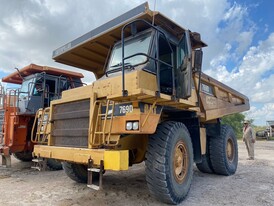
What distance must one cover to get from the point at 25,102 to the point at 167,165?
5957mm

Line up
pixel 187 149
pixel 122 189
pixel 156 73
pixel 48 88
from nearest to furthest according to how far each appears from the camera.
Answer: pixel 156 73, pixel 187 149, pixel 122 189, pixel 48 88

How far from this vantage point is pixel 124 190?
508 centimetres

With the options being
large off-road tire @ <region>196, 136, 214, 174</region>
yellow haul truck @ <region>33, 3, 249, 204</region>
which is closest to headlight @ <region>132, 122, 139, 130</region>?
yellow haul truck @ <region>33, 3, 249, 204</region>

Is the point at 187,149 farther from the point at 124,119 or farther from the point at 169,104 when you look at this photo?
the point at 124,119

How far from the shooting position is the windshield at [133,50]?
4371 millimetres

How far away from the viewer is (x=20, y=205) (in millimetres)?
4258

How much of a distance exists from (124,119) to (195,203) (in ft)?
6.29

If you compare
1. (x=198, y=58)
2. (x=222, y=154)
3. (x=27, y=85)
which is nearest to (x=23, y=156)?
(x=27, y=85)

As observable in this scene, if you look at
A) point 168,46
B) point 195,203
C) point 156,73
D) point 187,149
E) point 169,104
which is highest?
point 168,46

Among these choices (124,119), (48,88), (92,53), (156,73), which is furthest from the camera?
(48,88)

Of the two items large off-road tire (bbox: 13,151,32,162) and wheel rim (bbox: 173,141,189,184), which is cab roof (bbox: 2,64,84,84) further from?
wheel rim (bbox: 173,141,189,184)

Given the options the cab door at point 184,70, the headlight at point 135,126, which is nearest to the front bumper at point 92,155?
the headlight at point 135,126

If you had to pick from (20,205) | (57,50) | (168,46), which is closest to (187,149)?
(168,46)

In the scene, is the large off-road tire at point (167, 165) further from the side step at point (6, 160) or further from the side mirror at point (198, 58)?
the side step at point (6, 160)
